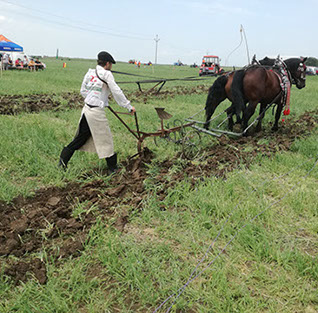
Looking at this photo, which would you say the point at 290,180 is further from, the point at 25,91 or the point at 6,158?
the point at 25,91

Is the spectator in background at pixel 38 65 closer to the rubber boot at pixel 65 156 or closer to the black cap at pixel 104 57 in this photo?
the rubber boot at pixel 65 156

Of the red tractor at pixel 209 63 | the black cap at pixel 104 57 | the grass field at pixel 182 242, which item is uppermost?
the red tractor at pixel 209 63

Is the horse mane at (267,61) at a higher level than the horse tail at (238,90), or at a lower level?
higher

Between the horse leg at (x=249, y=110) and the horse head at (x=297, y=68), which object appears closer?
the horse leg at (x=249, y=110)

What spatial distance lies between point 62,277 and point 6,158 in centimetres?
280

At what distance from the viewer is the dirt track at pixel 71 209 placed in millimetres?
2406

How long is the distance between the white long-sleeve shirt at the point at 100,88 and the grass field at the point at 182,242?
105 cm

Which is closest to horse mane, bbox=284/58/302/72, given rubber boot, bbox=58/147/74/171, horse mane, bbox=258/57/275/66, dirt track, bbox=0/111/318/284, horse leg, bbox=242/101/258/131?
horse mane, bbox=258/57/275/66

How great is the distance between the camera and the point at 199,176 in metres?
3.81

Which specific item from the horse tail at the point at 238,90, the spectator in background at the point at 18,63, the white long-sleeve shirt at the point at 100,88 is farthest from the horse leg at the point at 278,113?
the spectator in background at the point at 18,63

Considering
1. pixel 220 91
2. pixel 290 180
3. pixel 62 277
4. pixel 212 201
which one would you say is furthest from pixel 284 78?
pixel 62 277

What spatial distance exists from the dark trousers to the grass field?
0.35m

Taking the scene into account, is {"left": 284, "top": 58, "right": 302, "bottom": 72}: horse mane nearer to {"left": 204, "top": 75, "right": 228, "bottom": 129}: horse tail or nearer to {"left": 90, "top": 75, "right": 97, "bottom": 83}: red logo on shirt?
{"left": 204, "top": 75, "right": 228, "bottom": 129}: horse tail

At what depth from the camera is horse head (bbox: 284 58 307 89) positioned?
6.51 meters
